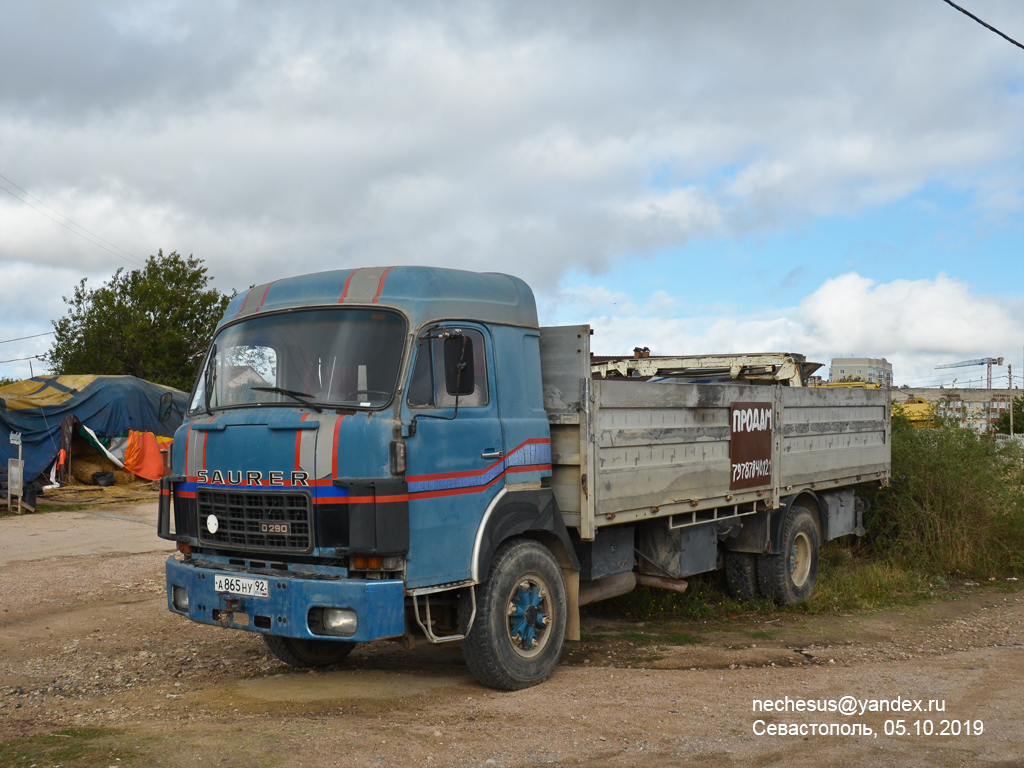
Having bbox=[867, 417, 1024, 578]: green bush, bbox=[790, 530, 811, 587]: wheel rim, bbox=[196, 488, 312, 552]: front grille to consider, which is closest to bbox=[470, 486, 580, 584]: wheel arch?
bbox=[196, 488, 312, 552]: front grille

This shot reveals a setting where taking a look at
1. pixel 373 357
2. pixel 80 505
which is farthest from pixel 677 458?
pixel 80 505

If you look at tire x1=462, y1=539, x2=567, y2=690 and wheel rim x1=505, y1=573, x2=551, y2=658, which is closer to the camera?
tire x1=462, y1=539, x2=567, y2=690

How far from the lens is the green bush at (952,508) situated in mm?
11070

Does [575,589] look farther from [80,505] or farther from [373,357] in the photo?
[80,505]

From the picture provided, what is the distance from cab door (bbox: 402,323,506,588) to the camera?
530cm

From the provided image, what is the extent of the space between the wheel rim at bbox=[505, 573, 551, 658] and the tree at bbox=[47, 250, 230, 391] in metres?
33.5

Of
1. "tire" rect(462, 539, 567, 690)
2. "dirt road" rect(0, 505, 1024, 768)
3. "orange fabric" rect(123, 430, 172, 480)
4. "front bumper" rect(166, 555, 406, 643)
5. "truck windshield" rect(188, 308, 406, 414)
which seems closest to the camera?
"dirt road" rect(0, 505, 1024, 768)

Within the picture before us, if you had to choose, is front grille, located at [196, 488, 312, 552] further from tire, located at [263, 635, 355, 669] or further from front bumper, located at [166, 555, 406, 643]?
tire, located at [263, 635, 355, 669]

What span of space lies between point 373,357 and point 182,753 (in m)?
2.36

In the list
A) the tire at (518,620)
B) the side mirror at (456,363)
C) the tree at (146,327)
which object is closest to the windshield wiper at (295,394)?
the side mirror at (456,363)

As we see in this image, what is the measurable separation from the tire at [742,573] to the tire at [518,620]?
3.30 metres

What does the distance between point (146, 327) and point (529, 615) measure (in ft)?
116

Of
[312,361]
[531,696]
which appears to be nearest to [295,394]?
[312,361]

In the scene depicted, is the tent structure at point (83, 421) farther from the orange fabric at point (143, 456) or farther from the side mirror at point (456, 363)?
the side mirror at point (456, 363)
